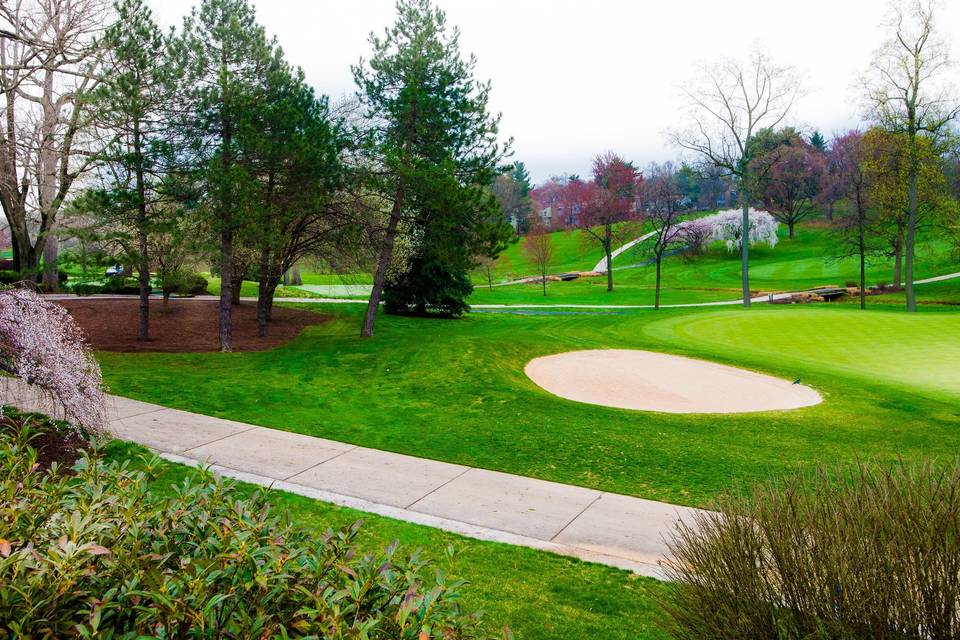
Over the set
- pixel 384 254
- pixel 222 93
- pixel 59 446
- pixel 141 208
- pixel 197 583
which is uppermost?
pixel 222 93

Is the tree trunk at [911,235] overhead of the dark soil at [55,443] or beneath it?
overhead

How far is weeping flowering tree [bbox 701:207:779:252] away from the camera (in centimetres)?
6544

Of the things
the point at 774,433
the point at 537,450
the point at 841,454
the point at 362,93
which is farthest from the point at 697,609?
the point at 362,93

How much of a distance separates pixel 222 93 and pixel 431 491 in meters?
12.3

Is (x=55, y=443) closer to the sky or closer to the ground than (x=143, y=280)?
closer to the ground

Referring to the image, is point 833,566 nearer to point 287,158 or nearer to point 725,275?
point 287,158

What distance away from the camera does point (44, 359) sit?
23.7ft

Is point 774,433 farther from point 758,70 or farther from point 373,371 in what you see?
point 758,70

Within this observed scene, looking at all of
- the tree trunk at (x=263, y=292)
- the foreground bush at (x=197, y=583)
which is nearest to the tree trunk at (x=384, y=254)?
the tree trunk at (x=263, y=292)

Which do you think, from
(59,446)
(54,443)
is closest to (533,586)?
(59,446)

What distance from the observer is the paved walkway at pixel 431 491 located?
22.2 ft

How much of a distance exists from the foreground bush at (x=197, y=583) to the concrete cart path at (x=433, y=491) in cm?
302

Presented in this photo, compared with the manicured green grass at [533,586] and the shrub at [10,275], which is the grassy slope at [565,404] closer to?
the manicured green grass at [533,586]

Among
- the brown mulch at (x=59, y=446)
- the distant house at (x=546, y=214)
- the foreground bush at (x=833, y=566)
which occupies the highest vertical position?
the distant house at (x=546, y=214)
